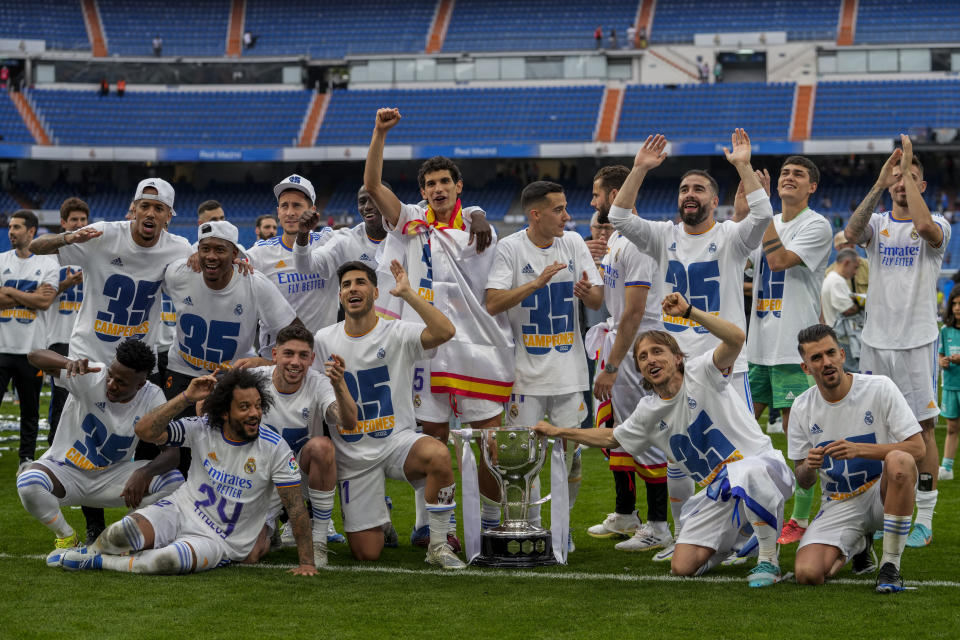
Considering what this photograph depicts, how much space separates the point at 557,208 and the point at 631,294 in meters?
0.72

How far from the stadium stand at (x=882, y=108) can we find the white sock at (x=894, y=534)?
34677 millimetres

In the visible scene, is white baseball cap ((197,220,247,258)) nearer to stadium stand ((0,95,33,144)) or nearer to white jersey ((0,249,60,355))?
white jersey ((0,249,60,355))

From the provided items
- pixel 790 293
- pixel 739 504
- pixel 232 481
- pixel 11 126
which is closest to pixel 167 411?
pixel 232 481

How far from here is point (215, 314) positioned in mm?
7051

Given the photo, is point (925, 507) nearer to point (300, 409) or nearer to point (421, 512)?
point (421, 512)

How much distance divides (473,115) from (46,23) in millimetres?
17490

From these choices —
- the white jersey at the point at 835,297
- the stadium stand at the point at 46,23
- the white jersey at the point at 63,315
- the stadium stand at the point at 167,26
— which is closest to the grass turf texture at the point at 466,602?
the white jersey at the point at 63,315

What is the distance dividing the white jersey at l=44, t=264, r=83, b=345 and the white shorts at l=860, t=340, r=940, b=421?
7.41m

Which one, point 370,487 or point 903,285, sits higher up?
point 903,285

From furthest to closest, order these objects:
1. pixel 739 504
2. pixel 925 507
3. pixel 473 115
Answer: pixel 473 115
pixel 925 507
pixel 739 504

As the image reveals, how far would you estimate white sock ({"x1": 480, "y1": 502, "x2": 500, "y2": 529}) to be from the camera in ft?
22.3

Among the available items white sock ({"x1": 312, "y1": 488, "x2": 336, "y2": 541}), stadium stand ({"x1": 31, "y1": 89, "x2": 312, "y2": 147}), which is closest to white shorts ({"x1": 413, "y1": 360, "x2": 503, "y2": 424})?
white sock ({"x1": 312, "y1": 488, "x2": 336, "y2": 541})

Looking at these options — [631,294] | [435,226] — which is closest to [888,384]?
[631,294]

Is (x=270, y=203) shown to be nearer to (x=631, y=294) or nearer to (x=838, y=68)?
(x=838, y=68)
